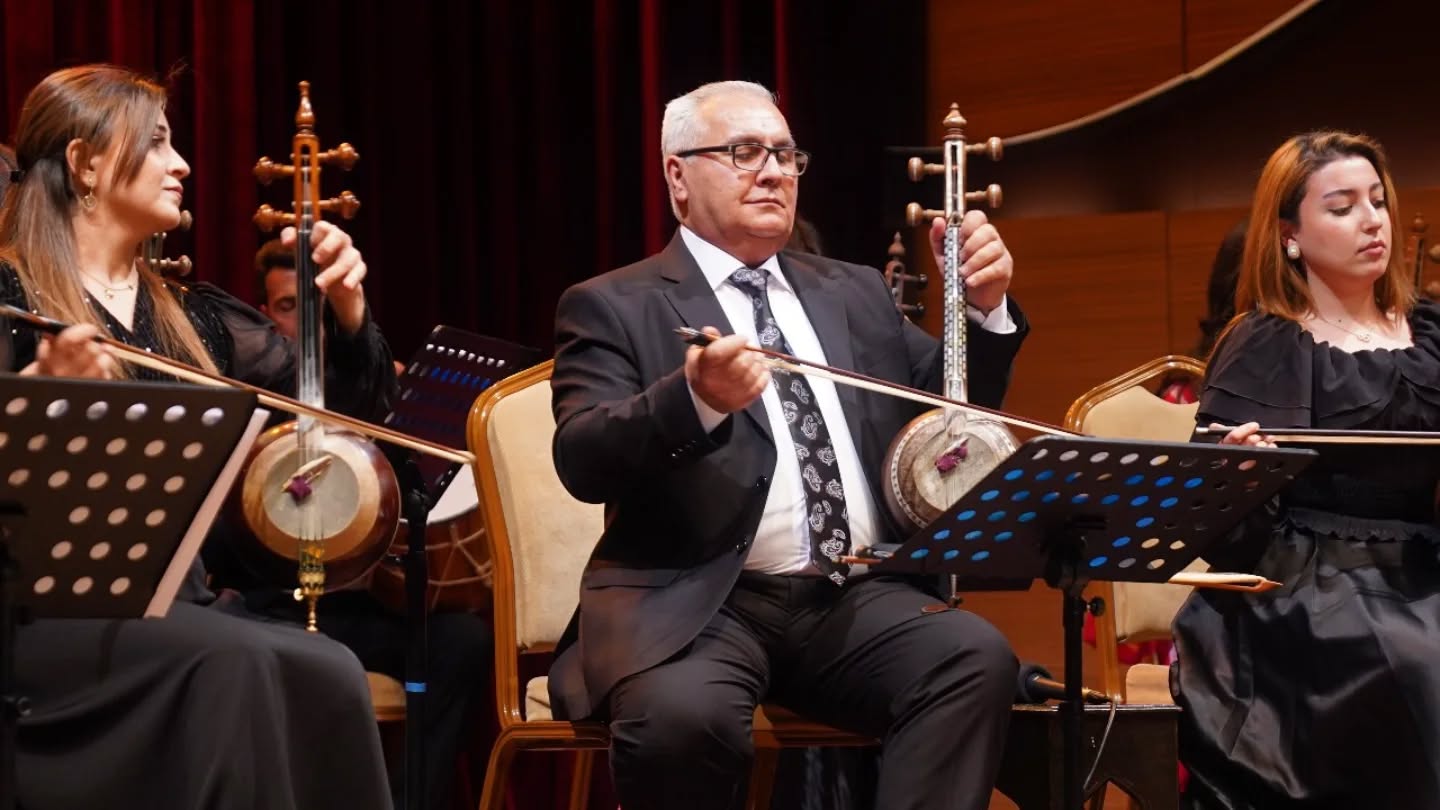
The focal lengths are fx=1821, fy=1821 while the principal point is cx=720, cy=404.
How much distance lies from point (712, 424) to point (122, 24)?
2485 mm

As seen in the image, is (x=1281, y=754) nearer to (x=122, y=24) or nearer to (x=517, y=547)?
(x=517, y=547)

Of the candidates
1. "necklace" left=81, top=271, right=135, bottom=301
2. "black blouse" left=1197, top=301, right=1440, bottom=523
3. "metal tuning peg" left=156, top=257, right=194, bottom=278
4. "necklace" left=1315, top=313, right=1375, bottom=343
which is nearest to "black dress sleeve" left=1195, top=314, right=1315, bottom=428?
"black blouse" left=1197, top=301, right=1440, bottom=523

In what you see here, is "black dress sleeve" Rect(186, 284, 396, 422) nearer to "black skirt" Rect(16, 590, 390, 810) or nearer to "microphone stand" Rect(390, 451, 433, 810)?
"microphone stand" Rect(390, 451, 433, 810)

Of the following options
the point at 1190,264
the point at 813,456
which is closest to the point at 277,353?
the point at 813,456

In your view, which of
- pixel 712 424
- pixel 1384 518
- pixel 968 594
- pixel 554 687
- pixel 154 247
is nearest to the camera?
pixel 712 424

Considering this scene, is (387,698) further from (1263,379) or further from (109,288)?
(1263,379)

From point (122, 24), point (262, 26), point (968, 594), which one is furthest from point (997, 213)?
point (122, 24)

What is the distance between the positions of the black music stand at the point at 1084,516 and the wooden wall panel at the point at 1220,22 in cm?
236

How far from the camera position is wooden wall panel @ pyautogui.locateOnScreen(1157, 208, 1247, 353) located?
15.3 ft

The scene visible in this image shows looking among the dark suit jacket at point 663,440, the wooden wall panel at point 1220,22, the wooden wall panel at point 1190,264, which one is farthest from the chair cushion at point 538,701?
the wooden wall panel at point 1220,22

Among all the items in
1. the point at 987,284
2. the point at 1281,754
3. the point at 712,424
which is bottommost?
the point at 1281,754

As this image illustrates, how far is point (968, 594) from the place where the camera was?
4.73 metres

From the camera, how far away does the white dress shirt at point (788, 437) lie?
2.84m

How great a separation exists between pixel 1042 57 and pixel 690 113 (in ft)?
6.52
